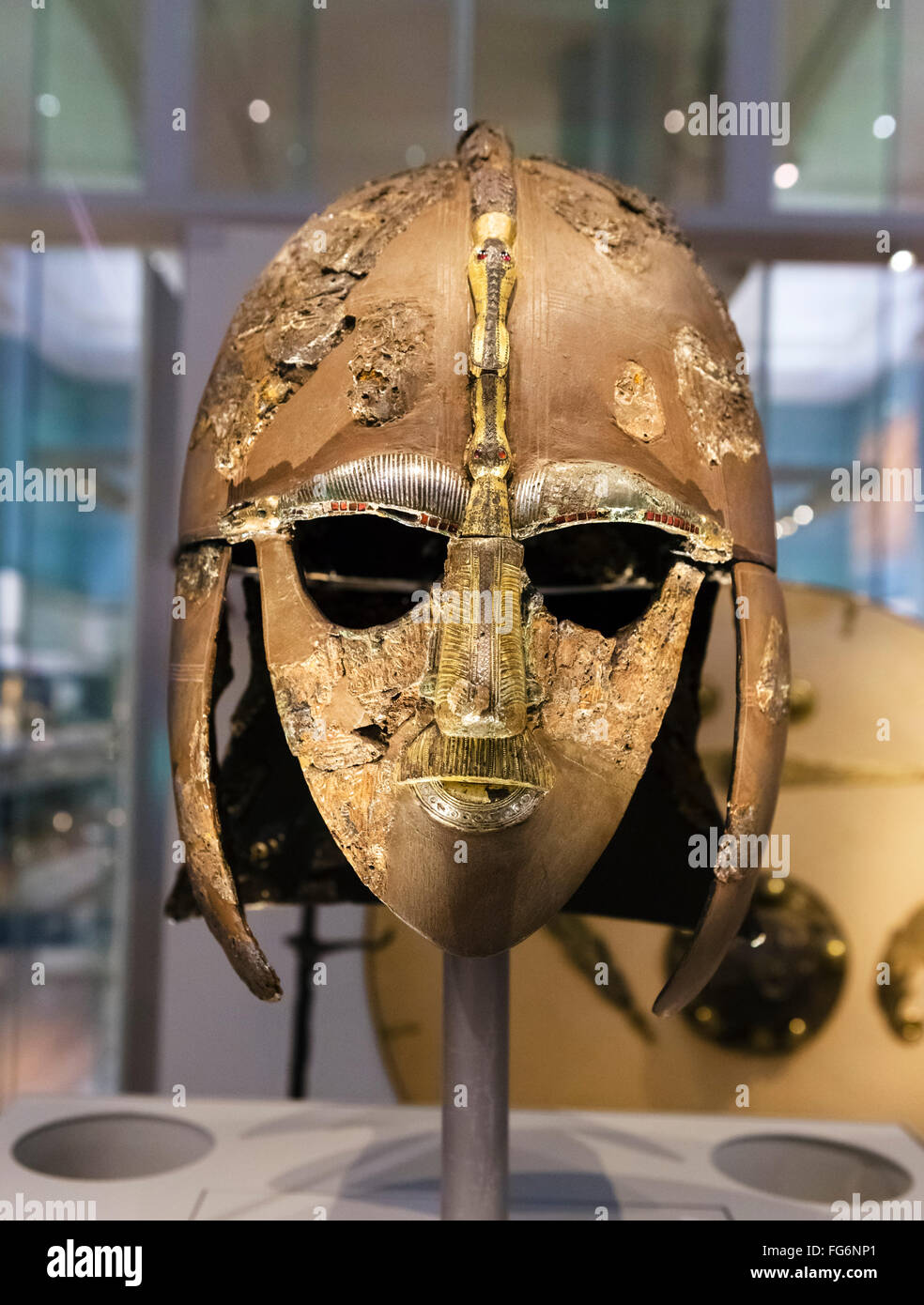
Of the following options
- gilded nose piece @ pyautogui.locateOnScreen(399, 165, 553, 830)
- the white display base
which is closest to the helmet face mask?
gilded nose piece @ pyautogui.locateOnScreen(399, 165, 553, 830)

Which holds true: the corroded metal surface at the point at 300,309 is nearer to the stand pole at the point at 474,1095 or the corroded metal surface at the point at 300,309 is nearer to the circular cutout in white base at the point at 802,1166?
the stand pole at the point at 474,1095

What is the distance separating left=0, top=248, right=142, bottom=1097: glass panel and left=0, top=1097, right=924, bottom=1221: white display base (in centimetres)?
52

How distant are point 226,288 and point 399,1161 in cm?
164

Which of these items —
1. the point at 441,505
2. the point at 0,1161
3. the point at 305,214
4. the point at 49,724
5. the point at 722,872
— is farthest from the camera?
the point at 49,724

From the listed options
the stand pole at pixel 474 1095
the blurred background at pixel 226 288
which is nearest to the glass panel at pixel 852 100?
the blurred background at pixel 226 288

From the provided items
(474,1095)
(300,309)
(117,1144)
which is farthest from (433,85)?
(117,1144)

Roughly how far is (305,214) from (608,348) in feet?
4.03

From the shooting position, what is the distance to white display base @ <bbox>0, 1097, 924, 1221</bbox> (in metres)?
1.66

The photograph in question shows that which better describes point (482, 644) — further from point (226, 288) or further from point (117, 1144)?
point (226, 288)

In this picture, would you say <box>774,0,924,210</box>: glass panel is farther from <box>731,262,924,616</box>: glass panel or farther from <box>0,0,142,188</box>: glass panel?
<box>0,0,142,188</box>: glass panel

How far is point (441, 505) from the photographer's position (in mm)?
1171
